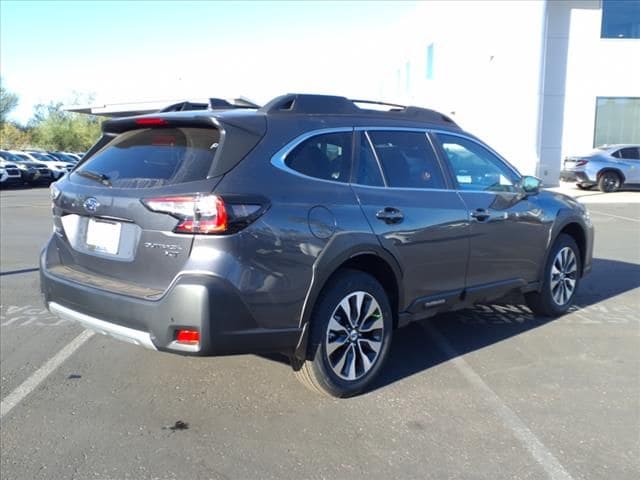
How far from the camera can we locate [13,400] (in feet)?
13.5

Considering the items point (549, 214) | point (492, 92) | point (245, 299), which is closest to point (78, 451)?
point (245, 299)

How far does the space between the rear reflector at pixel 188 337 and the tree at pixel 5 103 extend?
69525 mm

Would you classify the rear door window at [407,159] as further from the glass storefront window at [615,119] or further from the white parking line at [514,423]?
the glass storefront window at [615,119]

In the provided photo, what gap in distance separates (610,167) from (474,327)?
1901cm

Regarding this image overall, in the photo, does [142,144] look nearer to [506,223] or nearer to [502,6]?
[506,223]

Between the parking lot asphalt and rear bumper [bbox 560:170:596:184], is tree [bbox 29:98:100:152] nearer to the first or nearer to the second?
rear bumper [bbox 560:170:596:184]

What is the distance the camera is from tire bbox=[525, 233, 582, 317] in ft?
19.0

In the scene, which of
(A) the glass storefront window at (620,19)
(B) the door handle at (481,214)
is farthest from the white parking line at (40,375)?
(A) the glass storefront window at (620,19)

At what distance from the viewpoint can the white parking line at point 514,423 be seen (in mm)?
3262

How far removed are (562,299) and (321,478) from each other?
3.74 metres

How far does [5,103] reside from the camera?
2584 inches

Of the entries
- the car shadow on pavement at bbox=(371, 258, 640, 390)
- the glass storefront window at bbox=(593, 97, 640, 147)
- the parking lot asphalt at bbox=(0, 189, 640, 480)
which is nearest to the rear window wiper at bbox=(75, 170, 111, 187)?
the parking lot asphalt at bbox=(0, 189, 640, 480)

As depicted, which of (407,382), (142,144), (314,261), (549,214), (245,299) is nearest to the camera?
(245,299)

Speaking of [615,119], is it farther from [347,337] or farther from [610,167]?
[347,337]
